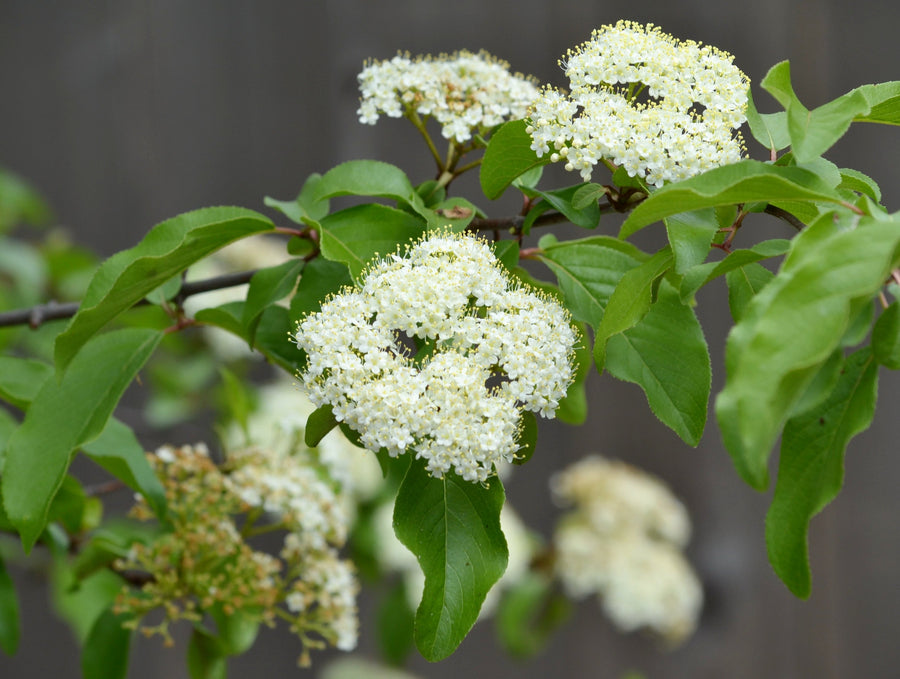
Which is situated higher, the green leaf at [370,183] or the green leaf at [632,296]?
the green leaf at [370,183]

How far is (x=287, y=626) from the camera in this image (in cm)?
186

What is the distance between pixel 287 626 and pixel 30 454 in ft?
4.24

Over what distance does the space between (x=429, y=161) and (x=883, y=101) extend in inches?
56.2

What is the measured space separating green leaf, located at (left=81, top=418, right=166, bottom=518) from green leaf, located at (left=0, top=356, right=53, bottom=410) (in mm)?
74

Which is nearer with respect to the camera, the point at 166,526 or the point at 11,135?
the point at 166,526

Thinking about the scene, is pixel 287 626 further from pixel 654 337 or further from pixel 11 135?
pixel 654 337

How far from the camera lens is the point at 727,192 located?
48 cm

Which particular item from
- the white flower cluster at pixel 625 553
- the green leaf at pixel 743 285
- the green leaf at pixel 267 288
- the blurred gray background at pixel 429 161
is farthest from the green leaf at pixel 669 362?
the blurred gray background at pixel 429 161

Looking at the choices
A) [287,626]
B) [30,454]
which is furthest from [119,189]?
[30,454]

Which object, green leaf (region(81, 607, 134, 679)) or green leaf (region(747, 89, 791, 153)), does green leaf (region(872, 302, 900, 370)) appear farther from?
green leaf (region(81, 607, 134, 679))

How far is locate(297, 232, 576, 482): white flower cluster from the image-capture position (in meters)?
0.53

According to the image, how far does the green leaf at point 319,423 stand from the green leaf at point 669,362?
0.20 m

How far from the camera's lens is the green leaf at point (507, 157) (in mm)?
631

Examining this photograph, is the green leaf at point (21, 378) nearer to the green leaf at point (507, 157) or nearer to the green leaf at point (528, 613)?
the green leaf at point (507, 157)
